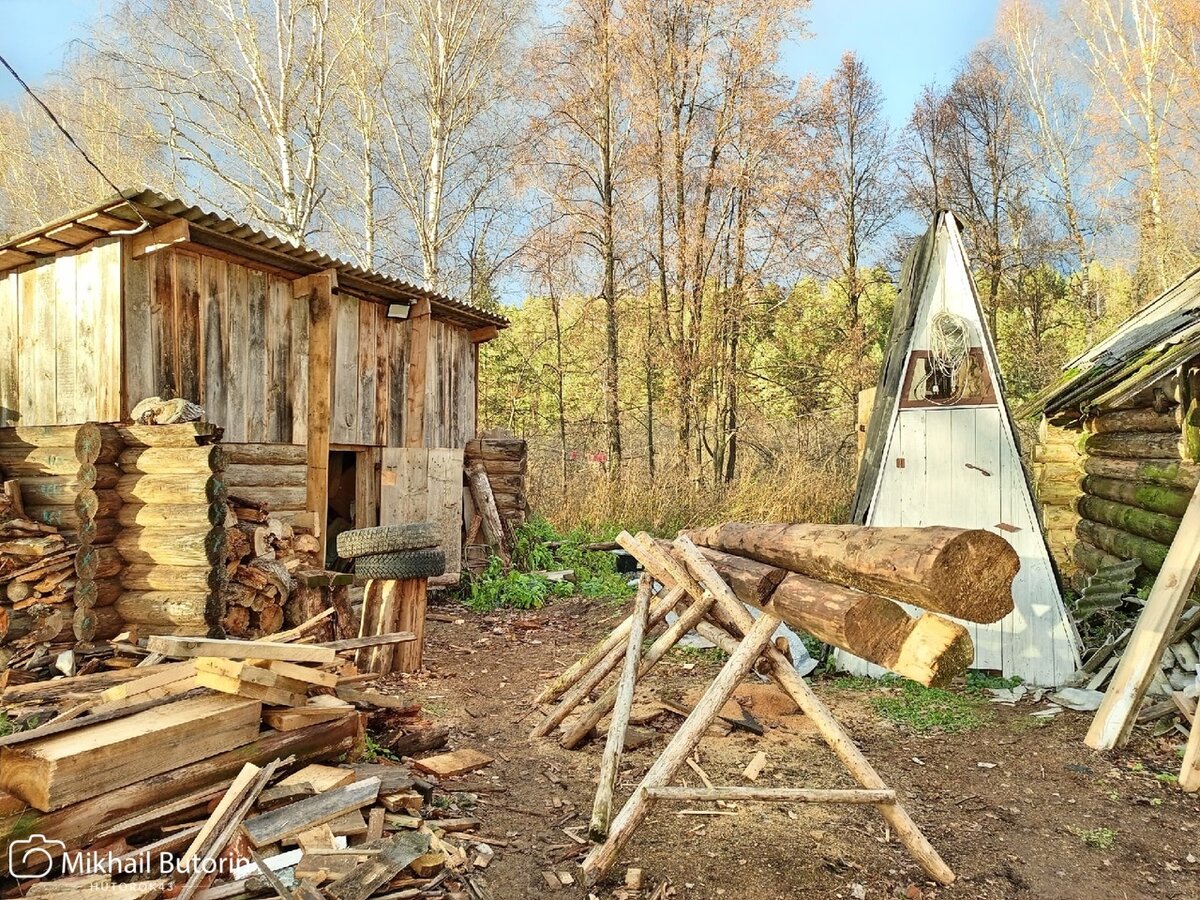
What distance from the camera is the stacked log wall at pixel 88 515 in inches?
258

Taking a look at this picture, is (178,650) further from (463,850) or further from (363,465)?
(363,465)

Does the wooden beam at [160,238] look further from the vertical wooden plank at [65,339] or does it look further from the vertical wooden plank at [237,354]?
the vertical wooden plank at [237,354]

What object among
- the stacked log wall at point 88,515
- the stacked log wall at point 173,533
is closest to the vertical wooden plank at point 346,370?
the stacked log wall at point 173,533

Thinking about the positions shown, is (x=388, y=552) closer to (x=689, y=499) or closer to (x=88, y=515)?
(x=88, y=515)

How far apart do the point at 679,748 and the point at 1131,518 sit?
6909 mm

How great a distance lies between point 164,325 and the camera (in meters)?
7.29

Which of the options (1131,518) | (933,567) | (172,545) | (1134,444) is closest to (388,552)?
(172,545)

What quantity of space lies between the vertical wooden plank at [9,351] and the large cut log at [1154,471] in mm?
11552

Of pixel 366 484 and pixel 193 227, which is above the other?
pixel 193 227

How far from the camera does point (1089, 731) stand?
224 inches

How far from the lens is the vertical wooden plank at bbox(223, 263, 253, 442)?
792 centimetres

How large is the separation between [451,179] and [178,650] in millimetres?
17072

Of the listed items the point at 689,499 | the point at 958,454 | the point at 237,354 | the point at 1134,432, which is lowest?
the point at 689,499

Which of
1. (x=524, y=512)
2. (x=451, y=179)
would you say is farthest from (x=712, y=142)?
(x=524, y=512)
